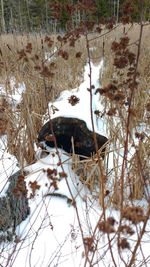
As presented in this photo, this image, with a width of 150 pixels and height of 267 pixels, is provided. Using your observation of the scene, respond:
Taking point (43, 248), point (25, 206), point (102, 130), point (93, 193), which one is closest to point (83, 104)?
point (102, 130)

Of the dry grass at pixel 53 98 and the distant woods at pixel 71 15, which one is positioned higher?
the distant woods at pixel 71 15

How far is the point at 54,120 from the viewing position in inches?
115

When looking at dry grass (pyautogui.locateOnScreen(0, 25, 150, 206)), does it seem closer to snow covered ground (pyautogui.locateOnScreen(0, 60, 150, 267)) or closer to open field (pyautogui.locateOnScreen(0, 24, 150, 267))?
open field (pyautogui.locateOnScreen(0, 24, 150, 267))

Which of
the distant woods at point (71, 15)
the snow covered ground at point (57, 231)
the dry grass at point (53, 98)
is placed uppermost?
the distant woods at point (71, 15)

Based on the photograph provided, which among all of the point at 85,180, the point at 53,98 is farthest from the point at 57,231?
the point at 53,98

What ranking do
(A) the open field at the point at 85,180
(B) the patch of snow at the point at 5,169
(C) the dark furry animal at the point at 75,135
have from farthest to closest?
(C) the dark furry animal at the point at 75,135 → (B) the patch of snow at the point at 5,169 → (A) the open field at the point at 85,180

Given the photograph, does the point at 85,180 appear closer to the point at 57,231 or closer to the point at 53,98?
the point at 57,231

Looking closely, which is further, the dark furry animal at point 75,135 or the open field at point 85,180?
the dark furry animal at point 75,135

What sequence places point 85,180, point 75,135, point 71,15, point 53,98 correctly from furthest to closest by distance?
point 53,98 < point 75,135 < point 85,180 < point 71,15

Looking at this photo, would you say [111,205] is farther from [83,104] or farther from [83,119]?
[83,104]

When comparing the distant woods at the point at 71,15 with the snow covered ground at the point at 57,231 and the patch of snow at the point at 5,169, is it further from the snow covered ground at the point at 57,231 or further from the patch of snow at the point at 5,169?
the patch of snow at the point at 5,169

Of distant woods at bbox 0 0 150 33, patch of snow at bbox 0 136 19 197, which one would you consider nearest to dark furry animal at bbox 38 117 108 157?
patch of snow at bbox 0 136 19 197

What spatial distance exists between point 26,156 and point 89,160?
649 millimetres

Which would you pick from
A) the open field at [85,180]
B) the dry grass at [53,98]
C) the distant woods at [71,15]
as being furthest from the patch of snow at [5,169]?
the distant woods at [71,15]
